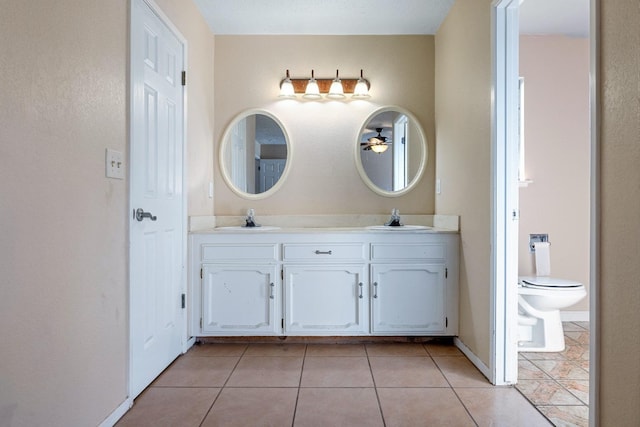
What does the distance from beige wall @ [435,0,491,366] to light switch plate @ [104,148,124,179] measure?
1.78 meters

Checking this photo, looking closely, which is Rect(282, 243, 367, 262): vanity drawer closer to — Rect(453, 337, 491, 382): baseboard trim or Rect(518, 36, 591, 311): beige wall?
Rect(453, 337, 491, 382): baseboard trim

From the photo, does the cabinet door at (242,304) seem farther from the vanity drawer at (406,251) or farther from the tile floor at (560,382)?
the tile floor at (560,382)

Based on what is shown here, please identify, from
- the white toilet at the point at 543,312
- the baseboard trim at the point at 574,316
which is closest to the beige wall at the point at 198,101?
the white toilet at the point at 543,312

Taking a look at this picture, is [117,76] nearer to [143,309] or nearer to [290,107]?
[143,309]

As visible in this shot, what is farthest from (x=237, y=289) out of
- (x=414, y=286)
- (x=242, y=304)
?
(x=414, y=286)

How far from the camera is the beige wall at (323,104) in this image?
127 inches

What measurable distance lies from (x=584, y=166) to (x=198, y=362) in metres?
3.20

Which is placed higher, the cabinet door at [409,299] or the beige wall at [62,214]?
the beige wall at [62,214]

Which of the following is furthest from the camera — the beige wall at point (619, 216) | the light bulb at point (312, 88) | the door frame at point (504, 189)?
the light bulb at point (312, 88)

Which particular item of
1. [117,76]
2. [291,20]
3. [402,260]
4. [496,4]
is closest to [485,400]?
[402,260]

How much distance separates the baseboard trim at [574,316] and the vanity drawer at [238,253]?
240 cm

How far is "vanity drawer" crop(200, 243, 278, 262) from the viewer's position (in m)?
2.71

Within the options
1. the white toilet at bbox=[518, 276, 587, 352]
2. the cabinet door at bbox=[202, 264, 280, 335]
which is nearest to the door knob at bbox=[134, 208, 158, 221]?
the cabinet door at bbox=[202, 264, 280, 335]

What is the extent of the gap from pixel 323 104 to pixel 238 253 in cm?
137
